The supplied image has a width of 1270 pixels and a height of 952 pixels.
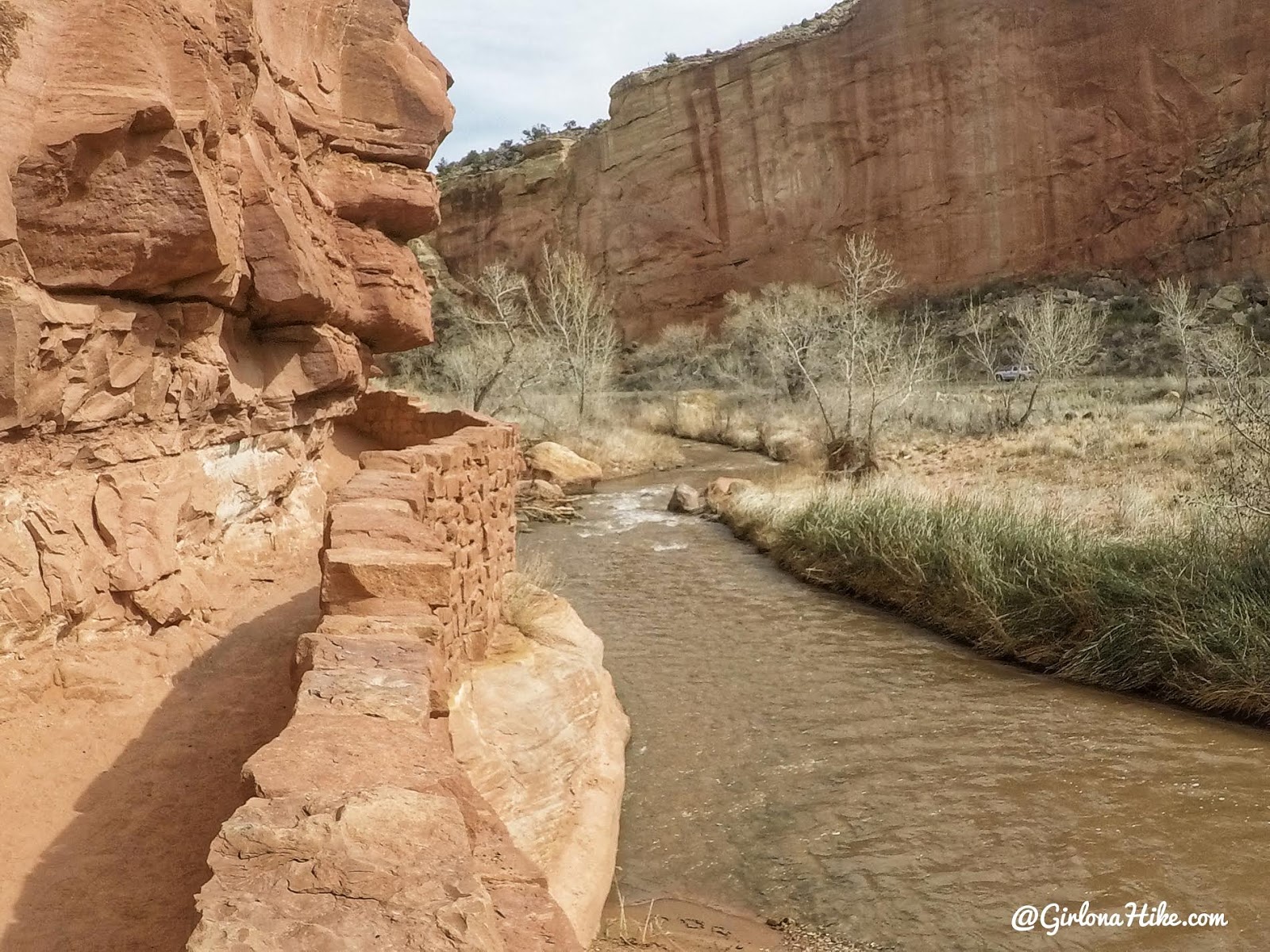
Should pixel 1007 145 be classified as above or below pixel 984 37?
below

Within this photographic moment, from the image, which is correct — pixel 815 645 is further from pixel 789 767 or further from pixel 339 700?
pixel 339 700

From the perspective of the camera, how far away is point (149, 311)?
6.00 meters

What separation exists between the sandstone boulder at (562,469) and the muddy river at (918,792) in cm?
866

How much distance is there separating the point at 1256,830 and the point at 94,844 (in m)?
6.82

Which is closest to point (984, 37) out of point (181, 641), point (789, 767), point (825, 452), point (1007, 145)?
point (1007, 145)

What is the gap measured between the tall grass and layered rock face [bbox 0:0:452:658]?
6849 millimetres

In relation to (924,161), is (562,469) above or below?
below

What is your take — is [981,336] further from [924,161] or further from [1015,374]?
[924,161]

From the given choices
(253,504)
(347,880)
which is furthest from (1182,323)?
(347,880)

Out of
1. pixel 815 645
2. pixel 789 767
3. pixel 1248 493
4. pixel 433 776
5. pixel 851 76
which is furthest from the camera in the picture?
pixel 851 76

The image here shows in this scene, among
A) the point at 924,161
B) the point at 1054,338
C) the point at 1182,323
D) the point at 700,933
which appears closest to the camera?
the point at 700,933

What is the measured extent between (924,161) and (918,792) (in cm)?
3384

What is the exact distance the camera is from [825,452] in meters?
20.4

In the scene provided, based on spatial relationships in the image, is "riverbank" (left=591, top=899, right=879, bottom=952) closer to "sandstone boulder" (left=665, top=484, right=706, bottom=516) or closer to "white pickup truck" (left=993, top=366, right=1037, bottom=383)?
"sandstone boulder" (left=665, top=484, right=706, bottom=516)
